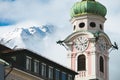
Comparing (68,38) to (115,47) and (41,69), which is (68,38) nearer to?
(115,47)

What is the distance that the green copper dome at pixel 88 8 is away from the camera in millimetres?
152750

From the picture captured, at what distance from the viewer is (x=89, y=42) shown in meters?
151

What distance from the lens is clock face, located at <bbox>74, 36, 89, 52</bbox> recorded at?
495 ft

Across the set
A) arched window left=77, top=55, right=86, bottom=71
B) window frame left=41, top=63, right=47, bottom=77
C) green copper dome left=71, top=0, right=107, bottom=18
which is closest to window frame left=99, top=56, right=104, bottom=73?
arched window left=77, top=55, right=86, bottom=71

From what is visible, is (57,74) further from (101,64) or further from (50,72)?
(101,64)

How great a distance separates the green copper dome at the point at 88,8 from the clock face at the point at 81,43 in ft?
14.3

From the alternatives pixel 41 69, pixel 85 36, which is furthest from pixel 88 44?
pixel 41 69

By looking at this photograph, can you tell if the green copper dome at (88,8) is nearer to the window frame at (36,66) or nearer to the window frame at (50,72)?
the window frame at (50,72)

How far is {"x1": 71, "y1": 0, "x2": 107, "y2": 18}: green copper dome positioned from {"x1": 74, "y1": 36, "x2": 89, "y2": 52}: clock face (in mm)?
4346

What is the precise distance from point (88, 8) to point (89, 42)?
19.9ft

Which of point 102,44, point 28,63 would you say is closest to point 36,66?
point 28,63

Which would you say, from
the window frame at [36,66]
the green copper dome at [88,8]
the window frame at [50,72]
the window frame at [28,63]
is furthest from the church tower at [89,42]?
the window frame at [28,63]

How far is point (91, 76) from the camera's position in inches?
5827

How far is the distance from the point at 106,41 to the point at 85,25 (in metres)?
4.56
